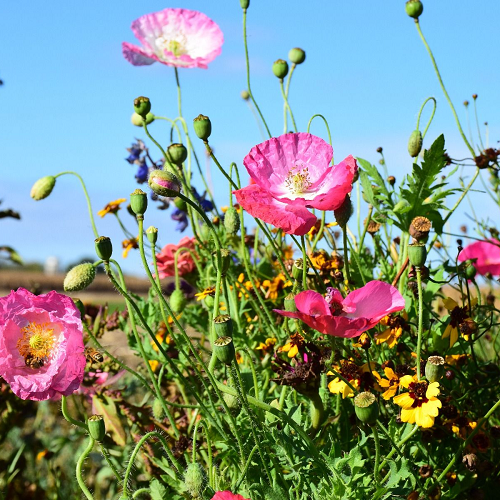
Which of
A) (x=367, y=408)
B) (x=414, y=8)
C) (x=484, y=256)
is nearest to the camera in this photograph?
(x=367, y=408)

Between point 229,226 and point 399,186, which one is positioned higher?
point 399,186

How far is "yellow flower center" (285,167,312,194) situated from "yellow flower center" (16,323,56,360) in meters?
0.48

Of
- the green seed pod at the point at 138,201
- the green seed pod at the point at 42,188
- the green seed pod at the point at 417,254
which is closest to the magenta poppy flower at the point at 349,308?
the green seed pod at the point at 417,254

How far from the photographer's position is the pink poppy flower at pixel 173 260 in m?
2.00

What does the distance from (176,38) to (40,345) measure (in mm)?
980

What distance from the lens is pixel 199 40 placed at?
1.92m

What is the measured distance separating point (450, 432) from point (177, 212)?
1158 millimetres

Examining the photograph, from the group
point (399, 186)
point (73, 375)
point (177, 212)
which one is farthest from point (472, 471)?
point (177, 212)

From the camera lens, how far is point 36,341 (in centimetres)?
125

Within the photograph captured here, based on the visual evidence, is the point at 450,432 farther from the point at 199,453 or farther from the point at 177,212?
the point at 177,212

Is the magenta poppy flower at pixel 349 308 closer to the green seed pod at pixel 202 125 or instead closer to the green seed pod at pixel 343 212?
the green seed pod at pixel 343 212

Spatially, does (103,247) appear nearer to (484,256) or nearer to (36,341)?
(36,341)

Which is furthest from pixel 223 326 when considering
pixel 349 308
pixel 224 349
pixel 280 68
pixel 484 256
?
pixel 484 256

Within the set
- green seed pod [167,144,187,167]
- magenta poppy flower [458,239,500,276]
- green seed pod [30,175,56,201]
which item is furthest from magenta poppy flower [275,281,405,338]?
magenta poppy flower [458,239,500,276]
